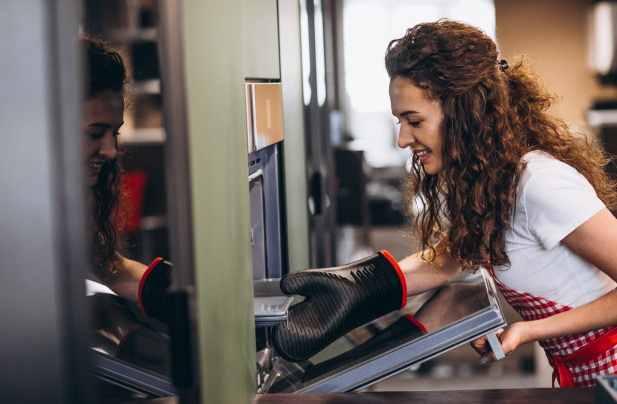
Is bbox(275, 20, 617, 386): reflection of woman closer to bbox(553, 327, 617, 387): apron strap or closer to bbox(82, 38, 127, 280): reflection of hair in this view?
bbox(553, 327, 617, 387): apron strap

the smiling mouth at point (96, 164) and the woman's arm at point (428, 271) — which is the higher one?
the smiling mouth at point (96, 164)

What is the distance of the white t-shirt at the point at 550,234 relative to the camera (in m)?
1.18

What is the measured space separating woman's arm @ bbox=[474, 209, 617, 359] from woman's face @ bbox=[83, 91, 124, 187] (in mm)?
846

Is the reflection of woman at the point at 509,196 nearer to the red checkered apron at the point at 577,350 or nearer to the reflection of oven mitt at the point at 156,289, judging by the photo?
the red checkered apron at the point at 577,350

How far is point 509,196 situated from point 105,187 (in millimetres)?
949

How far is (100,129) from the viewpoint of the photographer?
0.48 meters

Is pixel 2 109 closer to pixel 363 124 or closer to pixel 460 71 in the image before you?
pixel 460 71

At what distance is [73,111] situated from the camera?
423mm

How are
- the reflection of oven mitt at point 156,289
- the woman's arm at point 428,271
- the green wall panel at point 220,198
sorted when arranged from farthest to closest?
the woman's arm at point 428,271
the green wall panel at point 220,198
the reflection of oven mitt at point 156,289

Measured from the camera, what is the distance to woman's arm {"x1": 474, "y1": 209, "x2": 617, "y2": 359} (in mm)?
1167

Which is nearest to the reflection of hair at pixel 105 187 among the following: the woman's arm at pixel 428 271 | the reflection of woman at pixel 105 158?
the reflection of woman at pixel 105 158

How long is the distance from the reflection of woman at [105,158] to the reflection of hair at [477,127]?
35.1 inches

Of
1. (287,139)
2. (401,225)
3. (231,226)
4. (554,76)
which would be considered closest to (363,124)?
(401,225)

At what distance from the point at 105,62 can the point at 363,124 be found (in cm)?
839
